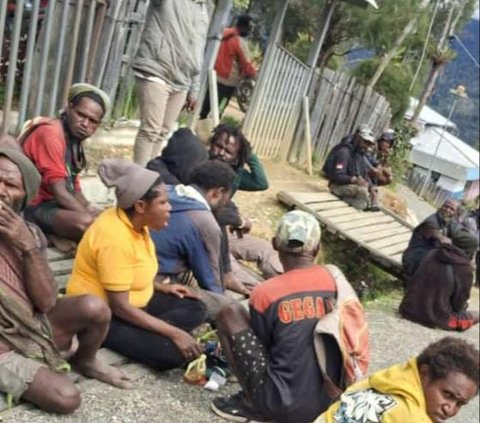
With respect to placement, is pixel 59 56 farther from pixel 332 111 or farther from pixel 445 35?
pixel 445 35

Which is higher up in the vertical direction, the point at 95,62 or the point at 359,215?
the point at 95,62

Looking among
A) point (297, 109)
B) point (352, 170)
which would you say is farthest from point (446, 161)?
point (352, 170)

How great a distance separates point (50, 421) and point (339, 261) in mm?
5279

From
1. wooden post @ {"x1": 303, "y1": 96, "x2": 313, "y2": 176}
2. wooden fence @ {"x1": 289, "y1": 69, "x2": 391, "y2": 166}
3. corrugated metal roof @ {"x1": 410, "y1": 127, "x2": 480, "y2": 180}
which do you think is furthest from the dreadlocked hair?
corrugated metal roof @ {"x1": 410, "y1": 127, "x2": 480, "y2": 180}

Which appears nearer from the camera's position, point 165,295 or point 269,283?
point 269,283

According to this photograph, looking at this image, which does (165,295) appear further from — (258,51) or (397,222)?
(258,51)

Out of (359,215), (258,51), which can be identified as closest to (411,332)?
(359,215)

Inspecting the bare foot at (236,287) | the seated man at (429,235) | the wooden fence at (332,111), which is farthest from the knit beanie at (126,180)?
the wooden fence at (332,111)

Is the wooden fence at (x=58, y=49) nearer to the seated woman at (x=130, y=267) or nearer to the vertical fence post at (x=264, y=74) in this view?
the seated woman at (x=130, y=267)

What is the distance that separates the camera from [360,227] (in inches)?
319

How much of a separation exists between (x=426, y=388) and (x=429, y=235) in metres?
4.94

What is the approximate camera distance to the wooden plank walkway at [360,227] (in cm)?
762

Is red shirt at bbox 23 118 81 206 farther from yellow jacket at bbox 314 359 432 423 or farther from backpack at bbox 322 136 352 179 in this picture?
backpack at bbox 322 136 352 179

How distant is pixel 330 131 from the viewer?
11516 mm
